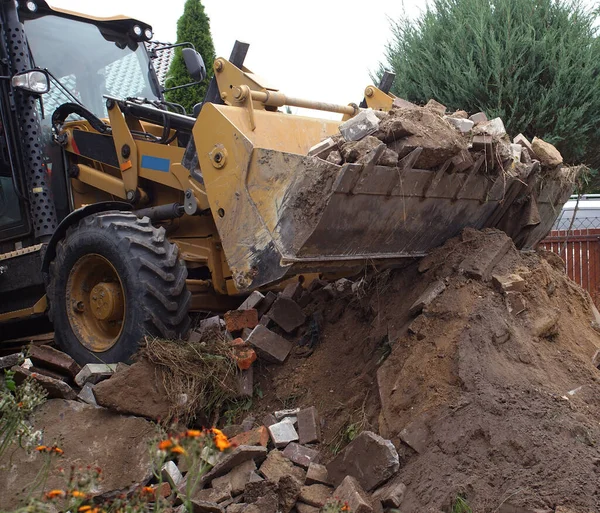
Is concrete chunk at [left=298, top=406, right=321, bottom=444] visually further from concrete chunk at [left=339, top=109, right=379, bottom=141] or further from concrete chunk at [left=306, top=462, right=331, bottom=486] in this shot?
concrete chunk at [left=339, top=109, right=379, bottom=141]

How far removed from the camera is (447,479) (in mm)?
3855

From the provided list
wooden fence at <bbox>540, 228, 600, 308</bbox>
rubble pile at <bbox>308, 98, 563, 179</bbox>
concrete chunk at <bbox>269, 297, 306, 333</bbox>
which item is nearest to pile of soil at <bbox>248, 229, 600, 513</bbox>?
concrete chunk at <bbox>269, 297, 306, 333</bbox>

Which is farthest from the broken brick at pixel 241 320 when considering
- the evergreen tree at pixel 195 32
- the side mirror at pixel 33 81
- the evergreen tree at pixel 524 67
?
the evergreen tree at pixel 195 32

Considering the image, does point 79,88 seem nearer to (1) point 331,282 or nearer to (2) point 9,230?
(2) point 9,230

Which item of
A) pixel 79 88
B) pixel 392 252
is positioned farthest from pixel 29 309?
pixel 392 252

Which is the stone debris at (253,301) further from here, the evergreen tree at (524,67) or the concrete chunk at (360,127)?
the evergreen tree at (524,67)

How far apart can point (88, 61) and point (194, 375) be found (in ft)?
11.9

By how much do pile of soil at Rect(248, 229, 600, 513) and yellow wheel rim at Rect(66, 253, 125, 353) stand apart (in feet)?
3.88

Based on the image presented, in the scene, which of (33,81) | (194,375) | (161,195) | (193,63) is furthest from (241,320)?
(33,81)

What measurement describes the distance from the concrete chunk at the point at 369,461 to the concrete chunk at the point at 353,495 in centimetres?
6

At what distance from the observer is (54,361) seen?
A: 520 cm

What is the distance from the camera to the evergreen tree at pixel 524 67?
10.9 m

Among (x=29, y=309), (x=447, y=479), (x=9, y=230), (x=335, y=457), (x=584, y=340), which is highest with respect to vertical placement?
(x=584, y=340)

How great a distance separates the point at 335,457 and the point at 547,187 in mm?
2908
